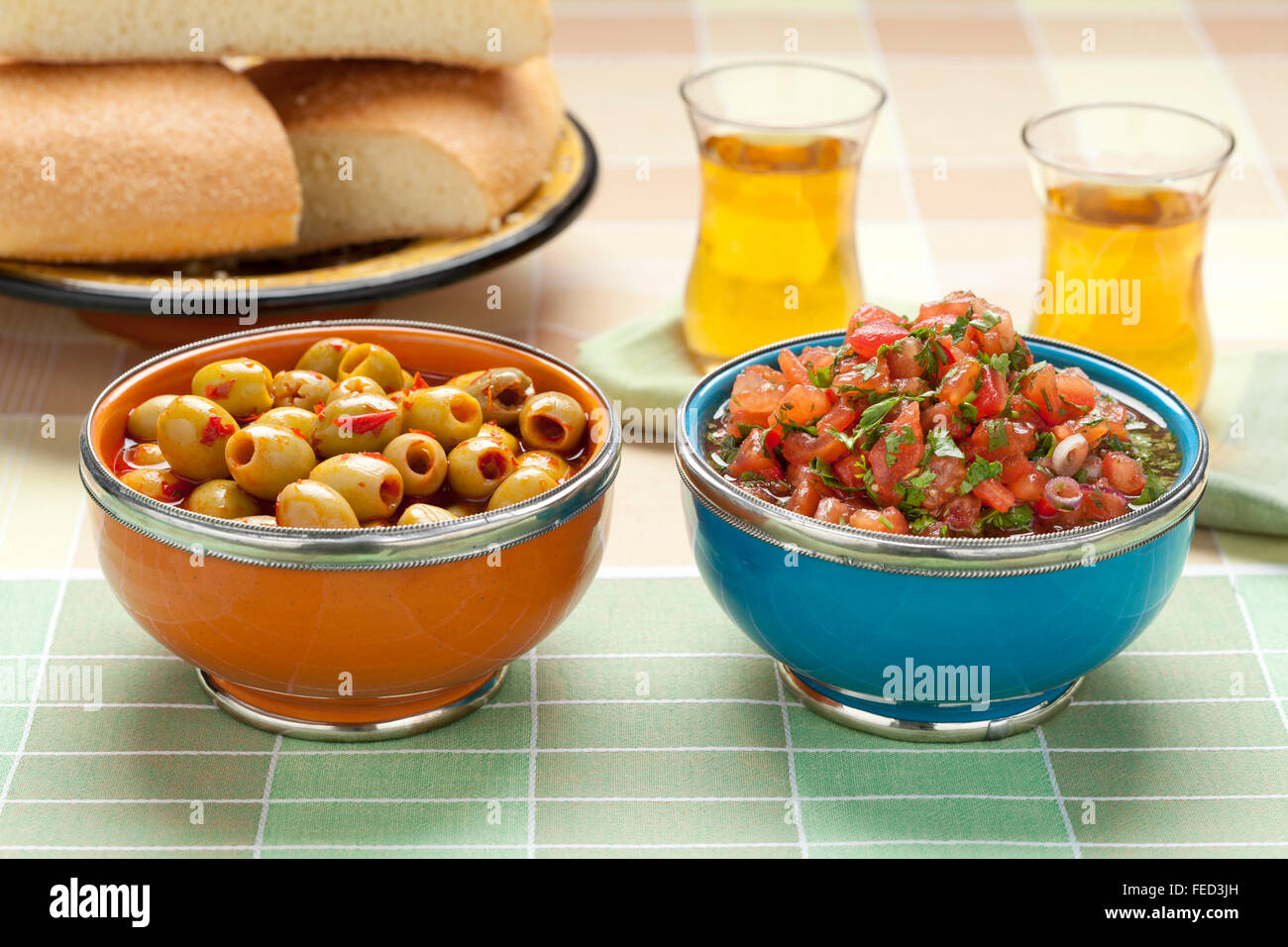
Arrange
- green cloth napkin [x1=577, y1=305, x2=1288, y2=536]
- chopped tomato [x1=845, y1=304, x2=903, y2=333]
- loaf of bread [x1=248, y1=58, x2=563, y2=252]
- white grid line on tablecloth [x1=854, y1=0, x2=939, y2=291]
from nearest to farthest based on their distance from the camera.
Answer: chopped tomato [x1=845, y1=304, x2=903, y2=333], green cloth napkin [x1=577, y1=305, x2=1288, y2=536], loaf of bread [x1=248, y1=58, x2=563, y2=252], white grid line on tablecloth [x1=854, y1=0, x2=939, y2=291]

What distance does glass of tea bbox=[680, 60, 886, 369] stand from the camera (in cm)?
221

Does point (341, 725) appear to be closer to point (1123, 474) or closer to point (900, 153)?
point (1123, 474)

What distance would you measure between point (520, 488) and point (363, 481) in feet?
0.48

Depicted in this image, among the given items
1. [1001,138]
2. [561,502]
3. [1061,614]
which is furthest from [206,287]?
[1001,138]

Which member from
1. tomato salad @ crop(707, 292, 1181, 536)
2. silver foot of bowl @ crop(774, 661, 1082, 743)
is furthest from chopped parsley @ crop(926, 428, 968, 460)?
silver foot of bowl @ crop(774, 661, 1082, 743)

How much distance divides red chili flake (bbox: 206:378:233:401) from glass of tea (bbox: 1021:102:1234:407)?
111 cm

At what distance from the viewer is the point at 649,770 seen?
59.4 inches

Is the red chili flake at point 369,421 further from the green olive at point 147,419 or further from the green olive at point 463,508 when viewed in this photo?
the green olive at point 147,419

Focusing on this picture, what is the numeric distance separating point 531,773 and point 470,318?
1.13 meters

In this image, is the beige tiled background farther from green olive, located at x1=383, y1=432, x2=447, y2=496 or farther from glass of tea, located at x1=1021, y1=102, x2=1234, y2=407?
green olive, located at x1=383, y1=432, x2=447, y2=496

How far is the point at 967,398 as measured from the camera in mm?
1460

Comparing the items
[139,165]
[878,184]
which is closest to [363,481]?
[139,165]

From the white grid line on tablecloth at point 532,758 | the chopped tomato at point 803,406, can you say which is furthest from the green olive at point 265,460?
the chopped tomato at point 803,406

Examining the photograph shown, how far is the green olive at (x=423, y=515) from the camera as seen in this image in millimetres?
1407
